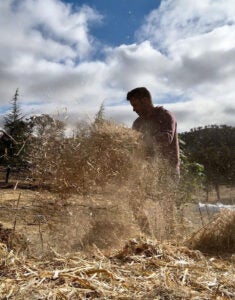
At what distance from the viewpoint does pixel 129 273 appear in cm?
330

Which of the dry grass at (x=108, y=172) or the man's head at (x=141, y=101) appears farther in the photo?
the man's head at (x=141, y=101)

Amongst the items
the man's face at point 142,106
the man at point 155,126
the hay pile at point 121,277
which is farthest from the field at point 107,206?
the hay pile at point 121,277

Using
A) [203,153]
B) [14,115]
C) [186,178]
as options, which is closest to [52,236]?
[186,178]

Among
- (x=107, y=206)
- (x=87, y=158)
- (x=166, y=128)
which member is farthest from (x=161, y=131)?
(x=107, y=206)

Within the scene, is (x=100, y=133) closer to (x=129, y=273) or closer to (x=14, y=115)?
(x=129, y=273)

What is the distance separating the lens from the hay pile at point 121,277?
277 centimetres

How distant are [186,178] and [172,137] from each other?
310 centimetres

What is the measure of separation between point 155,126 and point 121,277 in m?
3.24

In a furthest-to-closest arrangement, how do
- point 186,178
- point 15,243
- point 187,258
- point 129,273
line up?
point 186,178
point 15,243
point 187,258
point 129,273

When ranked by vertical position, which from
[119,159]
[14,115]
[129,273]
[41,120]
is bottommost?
[129,273]

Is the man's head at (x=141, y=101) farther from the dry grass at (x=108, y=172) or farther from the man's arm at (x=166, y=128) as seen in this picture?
the dry grass at (x=108, y=172)

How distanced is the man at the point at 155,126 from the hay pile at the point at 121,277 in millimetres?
2141

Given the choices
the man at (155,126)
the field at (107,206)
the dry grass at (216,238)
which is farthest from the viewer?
the man at (155,126)

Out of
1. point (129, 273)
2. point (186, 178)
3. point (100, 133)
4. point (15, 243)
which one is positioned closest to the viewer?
point (129, 273)
